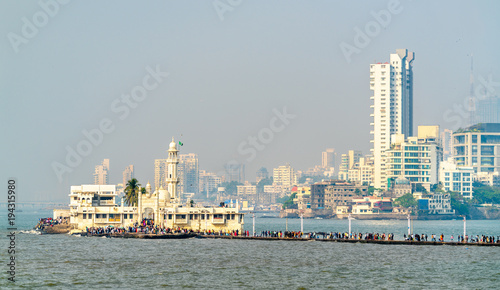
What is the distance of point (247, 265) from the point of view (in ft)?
321

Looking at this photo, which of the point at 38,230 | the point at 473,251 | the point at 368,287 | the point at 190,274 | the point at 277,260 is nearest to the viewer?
the point at 368,287

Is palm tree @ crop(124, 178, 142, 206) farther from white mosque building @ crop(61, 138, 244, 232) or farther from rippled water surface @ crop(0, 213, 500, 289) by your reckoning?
rippled water surface @ crop(0, 213, 500, 289)

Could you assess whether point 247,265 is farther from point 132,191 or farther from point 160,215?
point 132,191

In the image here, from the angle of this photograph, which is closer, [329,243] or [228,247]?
[228,247]

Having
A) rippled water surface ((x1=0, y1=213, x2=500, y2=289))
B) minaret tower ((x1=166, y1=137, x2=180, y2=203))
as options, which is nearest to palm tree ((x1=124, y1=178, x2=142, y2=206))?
minaret tower ((x1=166, y1=137, x2=180, y2=203))

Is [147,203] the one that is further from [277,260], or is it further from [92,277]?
[92,277]

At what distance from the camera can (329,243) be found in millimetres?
133375

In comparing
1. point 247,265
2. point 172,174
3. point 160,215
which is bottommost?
point 247,265

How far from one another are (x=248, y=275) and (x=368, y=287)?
45.3ft

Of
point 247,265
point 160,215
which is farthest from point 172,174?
point 247,265

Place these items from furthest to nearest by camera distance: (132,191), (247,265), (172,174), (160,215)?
(132,191) → (172,174) → (160,215) → (247,265)

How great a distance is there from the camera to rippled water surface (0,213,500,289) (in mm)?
83000

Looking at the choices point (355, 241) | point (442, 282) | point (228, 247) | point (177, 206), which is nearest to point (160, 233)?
point (177, 206)

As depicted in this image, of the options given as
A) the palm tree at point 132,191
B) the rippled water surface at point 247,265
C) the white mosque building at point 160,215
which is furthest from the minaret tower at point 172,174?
the rippled water surface at point 247,265
